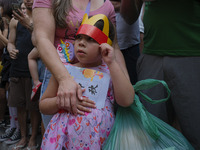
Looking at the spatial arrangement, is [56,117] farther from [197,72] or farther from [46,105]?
[197,72]

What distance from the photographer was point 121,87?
4.01 feet

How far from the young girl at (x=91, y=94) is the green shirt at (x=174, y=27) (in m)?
0.33

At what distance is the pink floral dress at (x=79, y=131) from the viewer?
120 centimetres

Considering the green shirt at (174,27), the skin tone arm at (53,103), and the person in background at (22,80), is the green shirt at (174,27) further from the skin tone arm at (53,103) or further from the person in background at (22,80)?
the person in background at (22,80)

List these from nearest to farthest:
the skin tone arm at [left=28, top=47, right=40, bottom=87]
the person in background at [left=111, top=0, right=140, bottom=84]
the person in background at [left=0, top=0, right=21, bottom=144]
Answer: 1. the person in background at [left=111, top=0, right=140, bottom=84]
2. the skin tone arm at [left=28, top=47, right=40, bottom=87]
3. the person in background at [left=0, top=0, right=21, bottom=144]

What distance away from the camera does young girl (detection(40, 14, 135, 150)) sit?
1.21 m

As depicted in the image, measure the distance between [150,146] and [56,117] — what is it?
55cm

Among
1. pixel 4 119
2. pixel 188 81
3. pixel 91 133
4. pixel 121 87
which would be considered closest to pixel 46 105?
pixel 91 133

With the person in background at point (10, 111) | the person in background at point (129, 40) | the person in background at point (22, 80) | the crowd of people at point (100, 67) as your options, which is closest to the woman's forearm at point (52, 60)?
the crowd of people at point (100, 67)

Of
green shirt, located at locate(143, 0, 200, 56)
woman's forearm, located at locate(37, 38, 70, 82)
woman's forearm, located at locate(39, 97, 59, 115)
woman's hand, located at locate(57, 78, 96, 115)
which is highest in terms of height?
green shirt, located at locate(143, 0, 200, 56)

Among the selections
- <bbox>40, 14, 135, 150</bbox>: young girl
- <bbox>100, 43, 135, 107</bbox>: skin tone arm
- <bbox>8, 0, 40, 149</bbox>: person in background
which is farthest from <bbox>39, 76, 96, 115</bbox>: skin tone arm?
<bbox>8, 0, 40, 149</bbox>: person in background

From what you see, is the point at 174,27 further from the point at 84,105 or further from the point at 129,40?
the point at 129,40

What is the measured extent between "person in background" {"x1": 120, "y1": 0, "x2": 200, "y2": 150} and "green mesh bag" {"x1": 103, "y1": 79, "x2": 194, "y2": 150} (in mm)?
130

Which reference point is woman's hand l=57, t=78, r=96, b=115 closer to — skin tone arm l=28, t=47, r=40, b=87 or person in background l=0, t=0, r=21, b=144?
skin tone arm l=28, t=47, r=40, b=87
